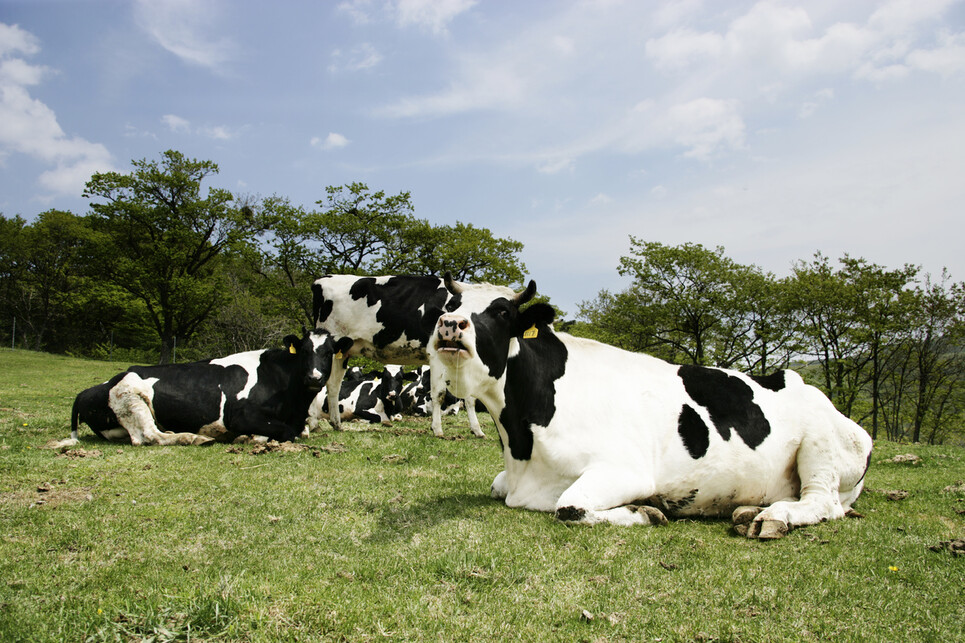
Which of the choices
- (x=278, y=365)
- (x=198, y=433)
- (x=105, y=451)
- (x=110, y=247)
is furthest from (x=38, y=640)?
(x=110, y=247)

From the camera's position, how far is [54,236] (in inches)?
2077

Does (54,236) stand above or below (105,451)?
above

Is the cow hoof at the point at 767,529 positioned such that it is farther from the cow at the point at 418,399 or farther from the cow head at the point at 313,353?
the cow at the point at 418,399

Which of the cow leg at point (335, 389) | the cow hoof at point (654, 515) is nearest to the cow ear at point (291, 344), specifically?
the cow leg at point (335, 389)

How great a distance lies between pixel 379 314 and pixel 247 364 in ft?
8.93

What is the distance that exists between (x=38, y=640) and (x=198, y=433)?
767 cm

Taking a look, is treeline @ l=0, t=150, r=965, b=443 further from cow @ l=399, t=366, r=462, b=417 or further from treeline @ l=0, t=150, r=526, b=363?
cow @ l=399, t=366, r=462, b=417

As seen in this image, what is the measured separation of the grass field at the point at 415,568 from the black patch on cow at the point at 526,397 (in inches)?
26.7

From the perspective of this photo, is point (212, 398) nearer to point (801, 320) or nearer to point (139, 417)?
point (139, 417)

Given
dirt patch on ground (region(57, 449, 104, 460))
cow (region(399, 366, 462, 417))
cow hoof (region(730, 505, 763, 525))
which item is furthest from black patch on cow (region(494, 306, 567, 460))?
cow (region(399, 366, 462, 417))

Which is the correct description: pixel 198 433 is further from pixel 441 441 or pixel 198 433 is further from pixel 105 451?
pixel 441 441

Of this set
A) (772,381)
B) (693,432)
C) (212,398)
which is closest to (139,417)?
(212,398)

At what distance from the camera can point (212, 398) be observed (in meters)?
10.0

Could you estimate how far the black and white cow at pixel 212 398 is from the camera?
956 cm
